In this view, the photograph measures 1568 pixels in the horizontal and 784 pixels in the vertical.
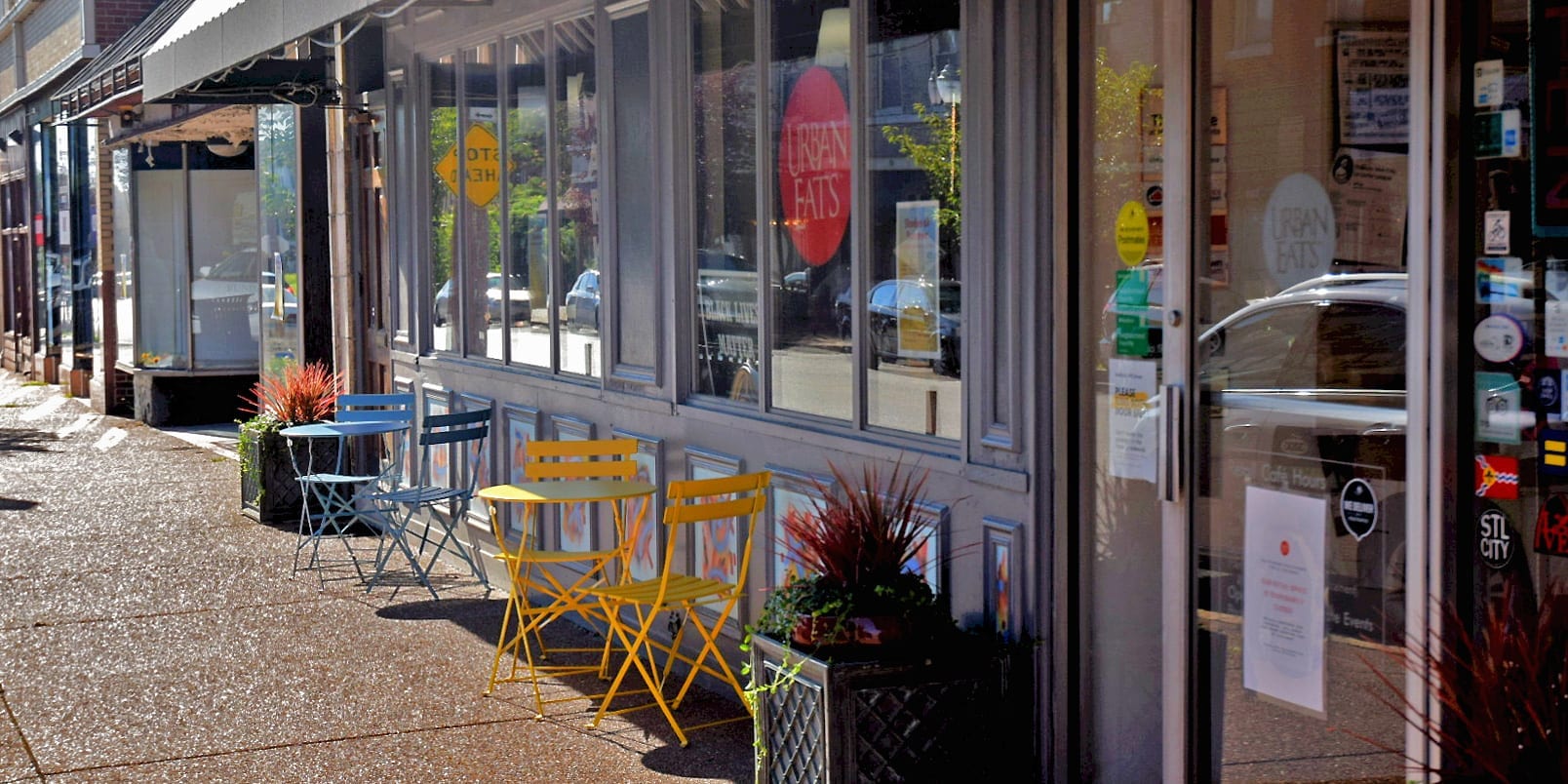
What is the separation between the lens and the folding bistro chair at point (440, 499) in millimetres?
8359

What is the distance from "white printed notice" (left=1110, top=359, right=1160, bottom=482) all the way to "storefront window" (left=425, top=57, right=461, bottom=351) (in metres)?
5.62

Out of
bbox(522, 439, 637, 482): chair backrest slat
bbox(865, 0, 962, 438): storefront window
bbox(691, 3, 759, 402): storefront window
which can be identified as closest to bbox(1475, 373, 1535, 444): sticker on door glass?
bbox(865, 0, 962, 438): storefront window

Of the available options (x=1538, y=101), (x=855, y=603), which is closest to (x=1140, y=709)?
(x=855, y=603)

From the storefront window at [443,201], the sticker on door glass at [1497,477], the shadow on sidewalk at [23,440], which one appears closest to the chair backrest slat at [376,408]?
the storefront window at [443,201]

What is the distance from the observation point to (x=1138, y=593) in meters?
4.75

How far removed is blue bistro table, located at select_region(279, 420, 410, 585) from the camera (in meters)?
9.18

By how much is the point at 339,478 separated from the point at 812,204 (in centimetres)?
392

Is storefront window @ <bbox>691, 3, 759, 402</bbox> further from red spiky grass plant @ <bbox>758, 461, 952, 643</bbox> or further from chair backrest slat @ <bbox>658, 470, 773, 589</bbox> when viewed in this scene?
red spiky grass plant @ <bbox>758, 461, 952, 643</bbox>

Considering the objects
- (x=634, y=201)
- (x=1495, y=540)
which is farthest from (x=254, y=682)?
(x=1495, y=540)

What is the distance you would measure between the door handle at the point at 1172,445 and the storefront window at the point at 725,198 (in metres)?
2.21

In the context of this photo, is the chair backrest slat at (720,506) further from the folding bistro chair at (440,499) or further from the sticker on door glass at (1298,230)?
the folding bistro chair at (440,499)

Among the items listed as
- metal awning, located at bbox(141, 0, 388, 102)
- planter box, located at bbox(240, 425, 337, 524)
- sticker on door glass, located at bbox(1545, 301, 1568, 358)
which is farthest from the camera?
planter box, located at bbox(240, 425, 337, 524)

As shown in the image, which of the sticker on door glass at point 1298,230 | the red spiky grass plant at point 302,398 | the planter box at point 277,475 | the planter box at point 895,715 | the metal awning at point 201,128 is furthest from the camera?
the metal awning at point 201,128

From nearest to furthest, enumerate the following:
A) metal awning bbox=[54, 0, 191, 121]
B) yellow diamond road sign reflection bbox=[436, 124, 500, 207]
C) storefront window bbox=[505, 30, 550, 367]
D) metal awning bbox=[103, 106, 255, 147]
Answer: storefront window bbox=[505, 30, 550, 367]
yellow diamond road sign reflection bbox=[436, 124, 500, 207]
metal awning bbox=[54, 0, 191, 121]
metal awning bbox=[103, 106, 255, 147]
